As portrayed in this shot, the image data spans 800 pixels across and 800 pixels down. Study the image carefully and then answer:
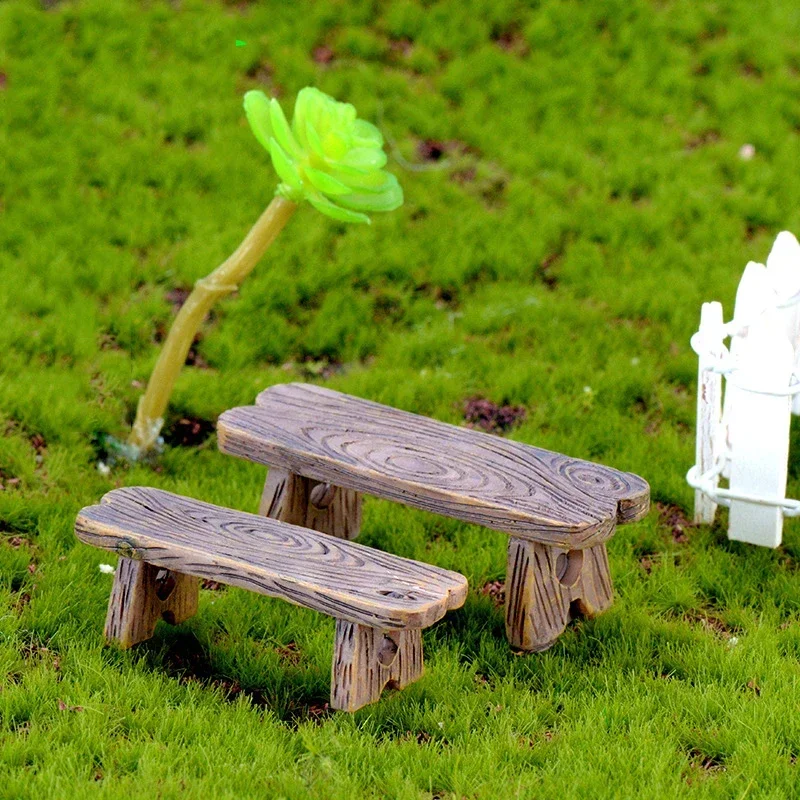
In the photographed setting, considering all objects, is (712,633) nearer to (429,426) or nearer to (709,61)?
(429,426)

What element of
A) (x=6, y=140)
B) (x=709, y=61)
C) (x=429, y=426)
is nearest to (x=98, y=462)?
(x=429, y=426)

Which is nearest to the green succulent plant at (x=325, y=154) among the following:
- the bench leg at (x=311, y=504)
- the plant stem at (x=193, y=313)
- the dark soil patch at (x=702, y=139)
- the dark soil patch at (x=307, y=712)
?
the plant stem at (x=193, y=313)

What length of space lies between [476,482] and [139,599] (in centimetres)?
114

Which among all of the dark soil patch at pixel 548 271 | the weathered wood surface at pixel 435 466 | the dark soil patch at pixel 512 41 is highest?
the dark soil patch at pixel 512 41

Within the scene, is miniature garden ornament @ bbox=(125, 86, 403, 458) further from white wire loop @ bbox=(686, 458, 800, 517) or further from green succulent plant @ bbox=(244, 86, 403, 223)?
white wire loop @ bbox=(686, 458, 800, 517)

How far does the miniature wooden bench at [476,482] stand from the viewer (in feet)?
12.5

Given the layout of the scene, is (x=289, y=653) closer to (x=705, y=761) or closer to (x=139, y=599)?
(x=139, y=599)

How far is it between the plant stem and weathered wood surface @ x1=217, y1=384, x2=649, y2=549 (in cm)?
59

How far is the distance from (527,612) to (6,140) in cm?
428

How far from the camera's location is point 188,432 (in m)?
5.31

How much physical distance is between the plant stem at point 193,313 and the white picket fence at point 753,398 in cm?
171

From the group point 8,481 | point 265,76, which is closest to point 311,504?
point 8,481

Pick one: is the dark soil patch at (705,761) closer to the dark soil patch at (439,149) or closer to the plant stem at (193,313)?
the plant stem at (193,313)

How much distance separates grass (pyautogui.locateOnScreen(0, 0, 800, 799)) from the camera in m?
3.49
